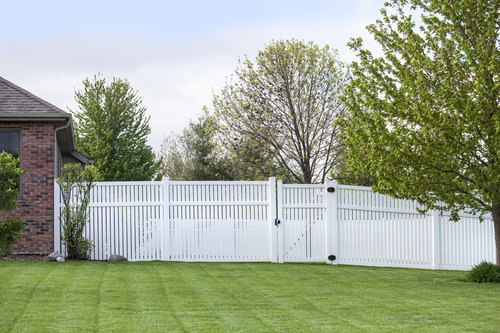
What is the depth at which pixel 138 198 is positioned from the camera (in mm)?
12617

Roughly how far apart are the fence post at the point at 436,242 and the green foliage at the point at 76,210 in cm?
676

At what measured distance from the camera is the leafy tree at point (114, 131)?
99.2 ft

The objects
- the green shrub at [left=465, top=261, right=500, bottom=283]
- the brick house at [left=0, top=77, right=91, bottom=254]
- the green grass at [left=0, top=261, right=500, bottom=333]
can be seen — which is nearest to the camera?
the green grass at [left=0, top=261, right=500, bottom=333]

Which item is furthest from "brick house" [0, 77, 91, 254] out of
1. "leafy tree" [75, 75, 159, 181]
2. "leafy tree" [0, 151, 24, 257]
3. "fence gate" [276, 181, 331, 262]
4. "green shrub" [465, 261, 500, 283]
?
"leafy tree" [75, 75, 159, 181]

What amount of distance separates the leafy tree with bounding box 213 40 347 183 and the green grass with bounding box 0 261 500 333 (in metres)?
8.97

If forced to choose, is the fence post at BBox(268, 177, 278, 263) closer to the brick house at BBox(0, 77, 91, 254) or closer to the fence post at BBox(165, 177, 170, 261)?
the fence post at BBox(165, 177, 170, 261)

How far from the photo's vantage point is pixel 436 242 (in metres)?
12.5

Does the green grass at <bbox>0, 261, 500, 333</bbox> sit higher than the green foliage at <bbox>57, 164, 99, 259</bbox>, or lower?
lower

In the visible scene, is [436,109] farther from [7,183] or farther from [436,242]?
[7,183]

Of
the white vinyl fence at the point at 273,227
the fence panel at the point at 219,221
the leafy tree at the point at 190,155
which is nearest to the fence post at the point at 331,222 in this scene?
the white vinyl fence at the point at 273,227

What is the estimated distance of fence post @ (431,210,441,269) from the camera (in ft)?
41.0

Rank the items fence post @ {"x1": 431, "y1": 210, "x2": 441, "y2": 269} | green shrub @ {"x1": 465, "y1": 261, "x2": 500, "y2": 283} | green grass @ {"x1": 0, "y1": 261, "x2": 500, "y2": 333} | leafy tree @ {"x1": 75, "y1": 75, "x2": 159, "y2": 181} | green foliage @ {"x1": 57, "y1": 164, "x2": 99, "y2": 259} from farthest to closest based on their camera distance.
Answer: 1. leafy tree @ {"x1": 75, "y1": 75, "x2": 159, "y2": 181}
2. fence post @ {"x1": 431, "y1": 210, "x2": 441, "y2": 269}
3. green foliage @ {"x1": 57, "y1": 164, "x2": 99, "y2": 259}
4. green shrub @ {"x1": 465, "y1": 261, "x2": 500, "y2": 283}
5. green grass @ {"x1": 0, "y1": 261, "x2": 500, "y2": 333}

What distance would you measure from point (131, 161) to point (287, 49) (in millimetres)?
12842

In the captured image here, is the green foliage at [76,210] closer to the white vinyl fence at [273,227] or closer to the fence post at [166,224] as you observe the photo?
the white vinyl fence at [273,227]
